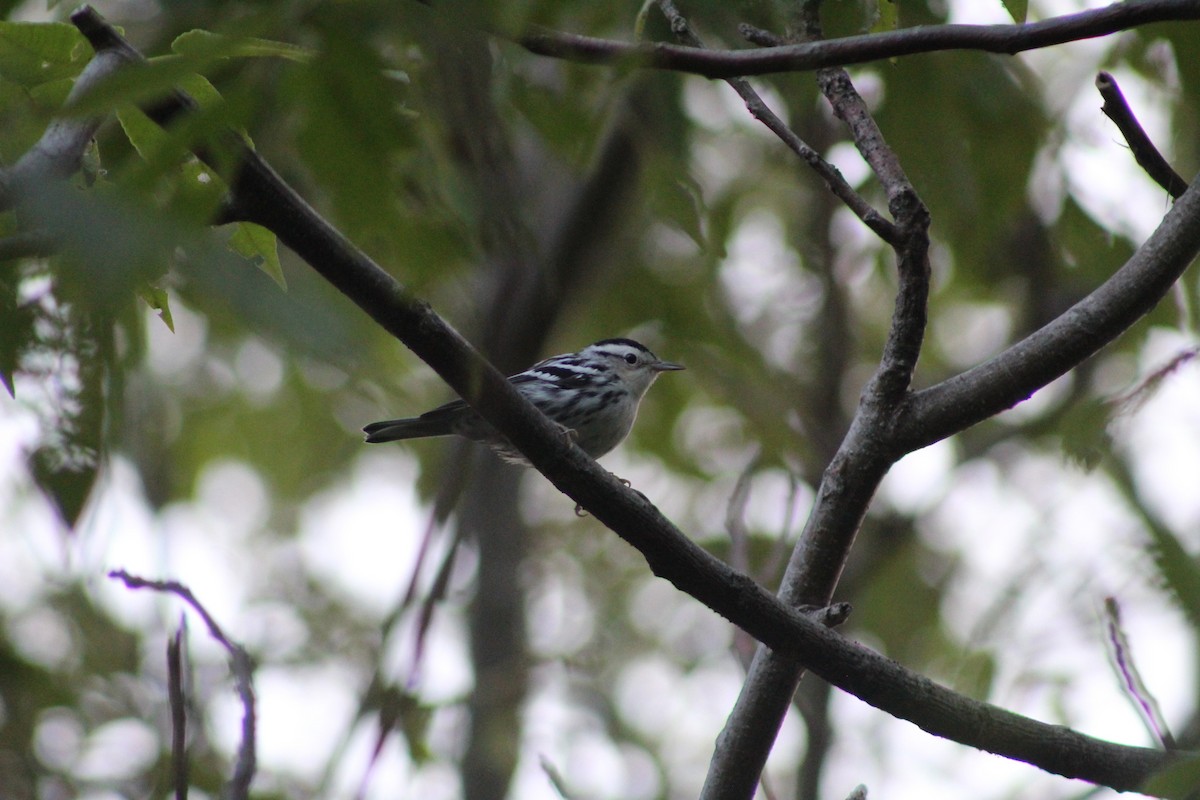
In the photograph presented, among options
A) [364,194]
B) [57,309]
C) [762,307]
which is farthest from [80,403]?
[762,307]

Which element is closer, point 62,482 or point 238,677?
Answer: point 62,482

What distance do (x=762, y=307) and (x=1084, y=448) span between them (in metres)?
7.52

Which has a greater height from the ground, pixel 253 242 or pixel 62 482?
pixel 253 242

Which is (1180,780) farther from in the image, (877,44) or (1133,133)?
(1133,133)

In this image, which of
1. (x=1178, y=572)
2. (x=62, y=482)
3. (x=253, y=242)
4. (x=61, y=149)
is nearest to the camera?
(x=62, y=482)

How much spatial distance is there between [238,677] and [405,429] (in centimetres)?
297

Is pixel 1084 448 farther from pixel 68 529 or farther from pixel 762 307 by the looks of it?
pixel 762 307

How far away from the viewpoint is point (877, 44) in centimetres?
232

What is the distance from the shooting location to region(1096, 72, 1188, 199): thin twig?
2.88m

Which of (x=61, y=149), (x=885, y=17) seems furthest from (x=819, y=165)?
(x=61, y=149)

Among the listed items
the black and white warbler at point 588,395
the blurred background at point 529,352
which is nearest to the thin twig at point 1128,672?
the blurred background at point 529,352

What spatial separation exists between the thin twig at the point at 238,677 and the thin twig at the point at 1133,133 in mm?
2547

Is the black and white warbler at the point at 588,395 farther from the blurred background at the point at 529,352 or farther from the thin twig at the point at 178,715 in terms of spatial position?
the thin twig at the point at 178,715

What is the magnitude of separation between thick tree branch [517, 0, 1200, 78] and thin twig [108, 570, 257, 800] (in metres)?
1.49
